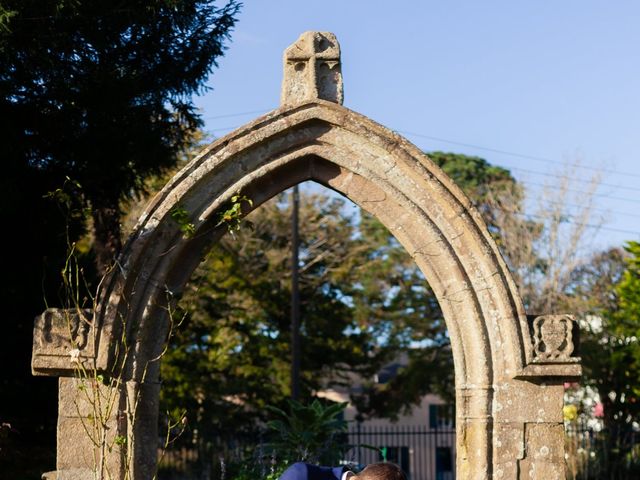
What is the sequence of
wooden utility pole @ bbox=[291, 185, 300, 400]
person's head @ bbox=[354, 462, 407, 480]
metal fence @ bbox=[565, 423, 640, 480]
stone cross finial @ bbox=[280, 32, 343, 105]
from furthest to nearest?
wooden utility pole @ bbox=[291, 185, 300, 400]
metal fence @ bbox=[565, 423, 640, 480]
stone cross finial @ bbox=[280, 32, 343, 105]
person's head @ bbox=[354, 462, 407, 480]

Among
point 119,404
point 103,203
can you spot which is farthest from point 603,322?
point 119,404

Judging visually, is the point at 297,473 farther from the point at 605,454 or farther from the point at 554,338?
the point at 605,454

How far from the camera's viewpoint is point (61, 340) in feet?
20.8

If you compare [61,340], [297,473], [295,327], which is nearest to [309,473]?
[297,473]

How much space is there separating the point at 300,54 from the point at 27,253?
425 cm

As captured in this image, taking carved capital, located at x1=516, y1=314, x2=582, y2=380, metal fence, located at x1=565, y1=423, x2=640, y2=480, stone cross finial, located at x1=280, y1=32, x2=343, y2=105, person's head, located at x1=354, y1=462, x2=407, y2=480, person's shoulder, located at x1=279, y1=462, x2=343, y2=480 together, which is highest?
stone cross finial, located at x1=280, y1=32, x2=343, y2=105

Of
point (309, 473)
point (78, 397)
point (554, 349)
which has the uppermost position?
point (554, 349)

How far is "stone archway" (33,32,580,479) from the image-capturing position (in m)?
6.34

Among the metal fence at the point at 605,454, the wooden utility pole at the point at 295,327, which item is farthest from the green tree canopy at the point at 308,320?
the metal fence at the point at 605,454

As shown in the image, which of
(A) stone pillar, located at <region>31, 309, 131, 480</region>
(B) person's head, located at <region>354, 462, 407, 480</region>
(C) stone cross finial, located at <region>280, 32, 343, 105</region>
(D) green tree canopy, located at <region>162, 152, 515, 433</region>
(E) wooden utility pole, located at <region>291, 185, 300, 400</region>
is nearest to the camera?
(B) person's head, located at <region>354, 462, 407, 480</region>

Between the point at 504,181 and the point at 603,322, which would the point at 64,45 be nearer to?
the point at 603,322

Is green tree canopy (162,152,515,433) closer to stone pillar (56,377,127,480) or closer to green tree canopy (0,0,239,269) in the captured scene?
green tree canopy (0,0,239,269)

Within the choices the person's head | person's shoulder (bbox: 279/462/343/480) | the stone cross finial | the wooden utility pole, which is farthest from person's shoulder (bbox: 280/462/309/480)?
the wooden utility pole

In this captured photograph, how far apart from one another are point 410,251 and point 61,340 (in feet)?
7.61
